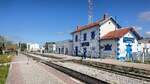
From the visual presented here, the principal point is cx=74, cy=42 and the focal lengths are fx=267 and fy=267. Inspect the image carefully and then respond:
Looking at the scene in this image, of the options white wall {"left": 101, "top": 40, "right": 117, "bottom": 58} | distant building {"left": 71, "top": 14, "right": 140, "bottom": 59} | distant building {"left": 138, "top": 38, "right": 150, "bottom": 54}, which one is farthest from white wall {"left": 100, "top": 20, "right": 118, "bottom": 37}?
distant building {"left": 138, "top": 38, "right": 150, "bottom": 54}

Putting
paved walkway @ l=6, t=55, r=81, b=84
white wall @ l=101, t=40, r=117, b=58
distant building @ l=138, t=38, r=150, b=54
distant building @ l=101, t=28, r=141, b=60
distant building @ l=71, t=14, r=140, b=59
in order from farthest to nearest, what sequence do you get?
white wall @ l=101, t=40, r=117, b=58
distant building @ l=71, t=14, r=140, b=59
distant building @ l=101, t=28, r=141, b=60
distant building @ l=138, t=38, r=150, b=54
paved walkway @ l=6, t=55, r=81, b=84

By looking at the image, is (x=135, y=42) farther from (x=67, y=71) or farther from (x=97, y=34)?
(x=67, y=71)

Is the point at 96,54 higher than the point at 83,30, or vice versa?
the point at 83,30

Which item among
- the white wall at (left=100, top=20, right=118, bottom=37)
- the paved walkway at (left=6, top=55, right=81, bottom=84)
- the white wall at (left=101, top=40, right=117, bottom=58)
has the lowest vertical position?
the paved walkway at (left=6, top=55, right=81, bottom=84)

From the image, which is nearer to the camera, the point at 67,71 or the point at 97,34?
the point at 67,71

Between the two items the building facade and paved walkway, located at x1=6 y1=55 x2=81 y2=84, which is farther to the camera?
the building facade

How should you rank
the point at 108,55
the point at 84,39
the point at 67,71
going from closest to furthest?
the point at 67,71
the point at 108,55
the point at 84,39

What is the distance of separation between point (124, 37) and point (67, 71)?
69.8ft

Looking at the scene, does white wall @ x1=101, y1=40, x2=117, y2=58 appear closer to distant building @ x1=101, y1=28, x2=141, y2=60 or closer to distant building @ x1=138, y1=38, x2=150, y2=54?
distant building @ x1=101, y1=28, x2=141, y2=60

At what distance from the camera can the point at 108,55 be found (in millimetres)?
42000

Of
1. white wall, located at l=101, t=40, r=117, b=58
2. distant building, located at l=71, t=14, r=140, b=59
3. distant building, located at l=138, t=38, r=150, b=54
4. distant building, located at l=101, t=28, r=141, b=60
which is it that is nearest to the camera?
distant building, located at l=138, t=38, r=150, b=54

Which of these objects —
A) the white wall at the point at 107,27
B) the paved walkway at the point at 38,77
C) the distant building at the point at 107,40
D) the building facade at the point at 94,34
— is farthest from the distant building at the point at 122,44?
the paved walkway at the point at 38,77

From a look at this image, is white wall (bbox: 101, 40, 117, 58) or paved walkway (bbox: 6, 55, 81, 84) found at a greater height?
white wall (bbox: 101, 40, 117, 58)

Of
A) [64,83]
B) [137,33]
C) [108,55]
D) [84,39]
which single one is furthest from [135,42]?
[64,83]
